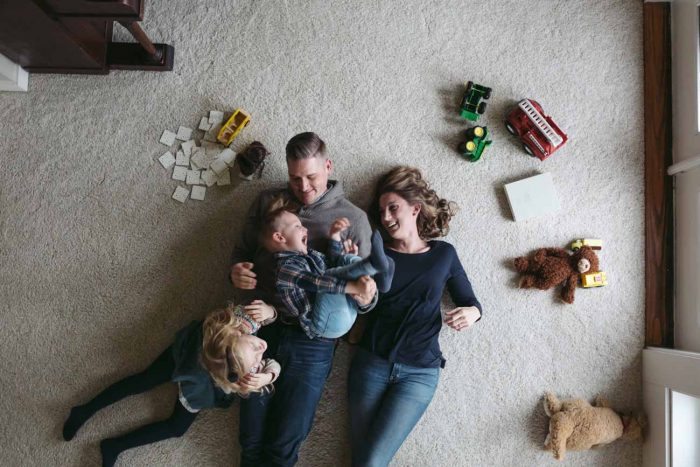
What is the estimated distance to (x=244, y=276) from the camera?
186 centimetres

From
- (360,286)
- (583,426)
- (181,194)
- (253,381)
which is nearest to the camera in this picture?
(360,286)

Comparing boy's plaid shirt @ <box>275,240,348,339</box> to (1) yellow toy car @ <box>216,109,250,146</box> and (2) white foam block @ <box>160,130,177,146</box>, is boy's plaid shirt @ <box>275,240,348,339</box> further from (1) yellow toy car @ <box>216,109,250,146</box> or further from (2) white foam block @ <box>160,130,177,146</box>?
(2) white foam block @ <box>160,130,177,146</box>

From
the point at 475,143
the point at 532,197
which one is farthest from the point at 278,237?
the point at 532,197

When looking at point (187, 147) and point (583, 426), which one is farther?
point (187, 147)

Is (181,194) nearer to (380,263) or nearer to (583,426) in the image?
(380,263)

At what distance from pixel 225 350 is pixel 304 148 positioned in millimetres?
760

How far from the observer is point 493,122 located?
2.25 meters

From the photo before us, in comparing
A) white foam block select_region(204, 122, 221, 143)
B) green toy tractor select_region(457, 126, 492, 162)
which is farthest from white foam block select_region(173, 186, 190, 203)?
green toy tractor select_region(457, 126, 492, 162)

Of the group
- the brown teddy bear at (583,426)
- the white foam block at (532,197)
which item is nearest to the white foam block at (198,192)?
the white foam block at (532,197)

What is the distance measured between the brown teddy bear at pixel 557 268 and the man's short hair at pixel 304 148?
38.5 inches

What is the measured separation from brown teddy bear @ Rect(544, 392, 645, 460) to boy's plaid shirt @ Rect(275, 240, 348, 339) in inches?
43.1

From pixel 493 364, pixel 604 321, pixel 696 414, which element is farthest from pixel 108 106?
pixel 696 414

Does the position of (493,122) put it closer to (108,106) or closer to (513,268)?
(513,268)

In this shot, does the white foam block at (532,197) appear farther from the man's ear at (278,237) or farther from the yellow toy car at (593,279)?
the man's ear at (278,237)
